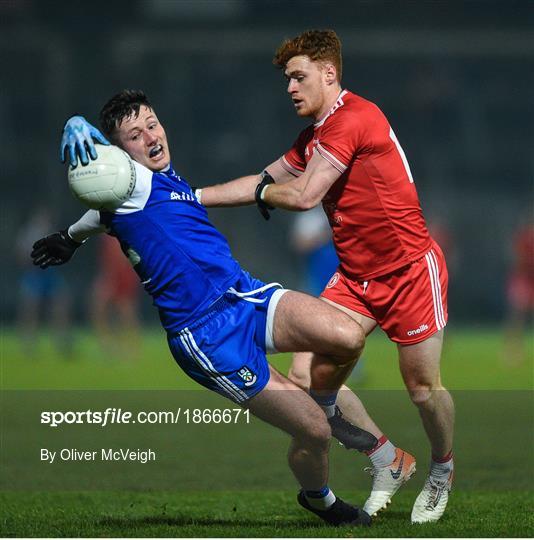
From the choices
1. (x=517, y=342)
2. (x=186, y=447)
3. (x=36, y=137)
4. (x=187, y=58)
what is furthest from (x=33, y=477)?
(x=187, y=58)

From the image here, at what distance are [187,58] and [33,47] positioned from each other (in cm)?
395

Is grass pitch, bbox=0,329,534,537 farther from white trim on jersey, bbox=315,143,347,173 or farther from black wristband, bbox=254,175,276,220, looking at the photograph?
white trim on jersey, bbox=315,143,347,173

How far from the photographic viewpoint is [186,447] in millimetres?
9695

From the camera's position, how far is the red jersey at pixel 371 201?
6590 mm

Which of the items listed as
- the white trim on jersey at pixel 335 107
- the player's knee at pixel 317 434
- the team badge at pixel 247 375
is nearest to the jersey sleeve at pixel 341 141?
the white trim on jersey at pixel 335 107

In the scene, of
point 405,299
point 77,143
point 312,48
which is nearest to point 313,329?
point 405,299

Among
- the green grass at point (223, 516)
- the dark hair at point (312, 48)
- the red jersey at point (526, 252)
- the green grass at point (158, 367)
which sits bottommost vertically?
the green grass at point (158, 367)

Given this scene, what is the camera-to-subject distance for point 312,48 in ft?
21.6

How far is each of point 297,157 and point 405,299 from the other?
1.06 meters

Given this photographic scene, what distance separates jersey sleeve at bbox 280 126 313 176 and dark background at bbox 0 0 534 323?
62.3 feet

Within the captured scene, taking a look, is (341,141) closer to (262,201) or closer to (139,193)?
(262,201)

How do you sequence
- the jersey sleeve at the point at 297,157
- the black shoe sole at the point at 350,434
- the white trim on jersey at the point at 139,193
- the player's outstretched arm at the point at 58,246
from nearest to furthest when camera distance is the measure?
the white trim on jersey at the point at 139,193, the player's outstretched arm at the point at 58,246, the black shoe sole at the point at 350,434, the jersey sleeve at the point at 297,157

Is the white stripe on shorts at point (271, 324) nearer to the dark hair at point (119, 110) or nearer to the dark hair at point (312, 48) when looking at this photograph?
the dark hair at point (119, 110)

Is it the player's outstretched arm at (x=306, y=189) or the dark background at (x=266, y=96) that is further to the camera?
the dark background at (x=266, y=96)
